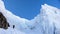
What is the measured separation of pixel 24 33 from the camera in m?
4.23

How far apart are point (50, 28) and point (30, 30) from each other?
0.58m

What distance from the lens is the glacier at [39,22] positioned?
3.99 meters

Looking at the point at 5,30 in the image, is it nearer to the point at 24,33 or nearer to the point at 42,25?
the point at 24,33

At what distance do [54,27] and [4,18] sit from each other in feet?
3.76

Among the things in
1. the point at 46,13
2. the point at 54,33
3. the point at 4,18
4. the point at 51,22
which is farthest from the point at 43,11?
the point at 4,18

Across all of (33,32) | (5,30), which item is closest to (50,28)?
(33,32)

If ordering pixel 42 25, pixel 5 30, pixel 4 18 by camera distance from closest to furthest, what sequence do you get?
1. pixel 5 30
2. pixel 4 18
3. pixel 42 25

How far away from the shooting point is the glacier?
399 cm

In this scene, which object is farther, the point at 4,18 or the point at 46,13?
the point at 46,13

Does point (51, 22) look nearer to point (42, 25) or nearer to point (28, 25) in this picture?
point (42, 25)

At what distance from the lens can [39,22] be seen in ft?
15.1

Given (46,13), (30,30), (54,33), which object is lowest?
(54,33)

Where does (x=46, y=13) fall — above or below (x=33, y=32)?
above

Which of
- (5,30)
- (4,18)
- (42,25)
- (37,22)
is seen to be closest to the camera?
(5,30)
